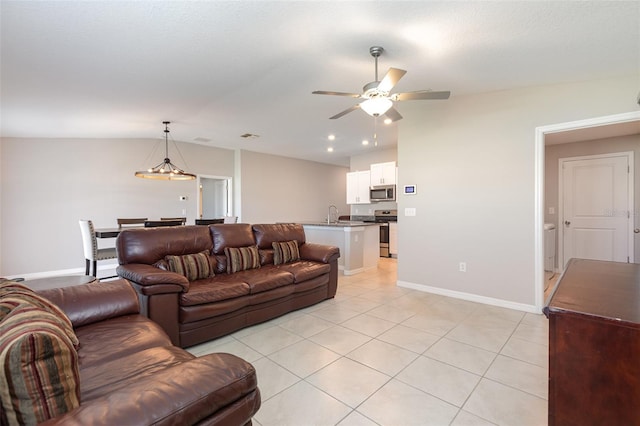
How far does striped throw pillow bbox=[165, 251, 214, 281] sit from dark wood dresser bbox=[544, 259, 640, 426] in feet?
9.28

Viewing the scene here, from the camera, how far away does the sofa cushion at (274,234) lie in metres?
3.82

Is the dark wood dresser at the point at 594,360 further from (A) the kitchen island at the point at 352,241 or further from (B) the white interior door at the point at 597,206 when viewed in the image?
(B) the white interior door at the point at 597,206

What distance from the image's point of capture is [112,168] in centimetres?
562

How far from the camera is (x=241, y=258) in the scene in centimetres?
338

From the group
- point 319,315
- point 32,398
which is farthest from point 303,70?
point 32,398

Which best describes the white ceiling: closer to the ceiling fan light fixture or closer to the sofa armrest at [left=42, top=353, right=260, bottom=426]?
the ceiling fan light fixture

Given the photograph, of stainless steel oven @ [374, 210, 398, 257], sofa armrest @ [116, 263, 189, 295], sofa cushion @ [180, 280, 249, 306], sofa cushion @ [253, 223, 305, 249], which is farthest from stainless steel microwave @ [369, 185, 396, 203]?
sofa armrest @ [116, 263, 189, 295]

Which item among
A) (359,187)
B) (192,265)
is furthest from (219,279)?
(359,187)

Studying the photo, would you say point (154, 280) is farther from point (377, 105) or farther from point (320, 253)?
point (377, 105)

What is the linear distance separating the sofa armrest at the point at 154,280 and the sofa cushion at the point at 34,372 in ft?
4.93

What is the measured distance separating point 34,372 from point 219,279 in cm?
222

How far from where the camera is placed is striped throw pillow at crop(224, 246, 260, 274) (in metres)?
3.30

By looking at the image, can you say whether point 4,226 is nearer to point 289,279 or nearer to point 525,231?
point 289,279

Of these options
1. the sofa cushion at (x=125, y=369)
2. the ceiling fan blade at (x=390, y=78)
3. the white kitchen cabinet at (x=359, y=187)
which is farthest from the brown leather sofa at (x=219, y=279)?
the white kitchen cabinet at (x=359, y=187)
